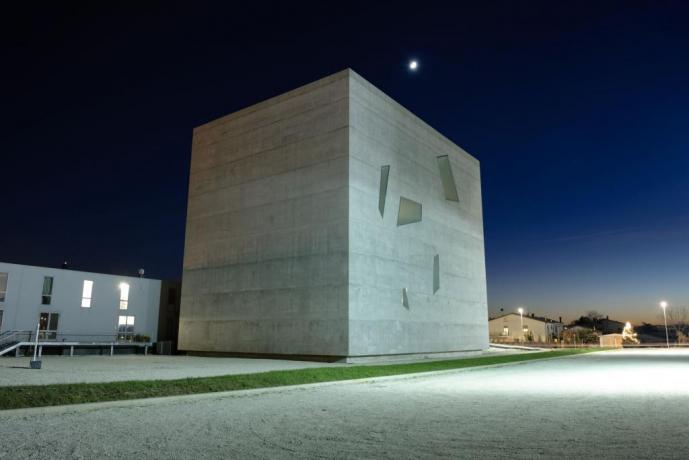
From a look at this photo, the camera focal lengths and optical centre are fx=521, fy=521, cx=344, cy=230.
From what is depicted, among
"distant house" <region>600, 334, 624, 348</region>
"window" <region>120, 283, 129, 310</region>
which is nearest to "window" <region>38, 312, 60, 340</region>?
"window" <region>120, 283, 129, 310</region>

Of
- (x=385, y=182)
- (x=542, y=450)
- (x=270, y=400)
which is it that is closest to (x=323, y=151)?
(x=385, y=182)

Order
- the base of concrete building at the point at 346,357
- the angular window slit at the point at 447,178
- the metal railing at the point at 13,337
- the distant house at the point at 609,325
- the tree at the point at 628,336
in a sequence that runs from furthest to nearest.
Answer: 1. the distant house at the point at 609,325
2. the tree at the point at 628,336
3. the angular window slit at the point at 447,178
4. the metal railing at the point at 13,337
5. the base of concrete building at the point at 346,357

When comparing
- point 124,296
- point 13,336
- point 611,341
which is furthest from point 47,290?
point 611,341

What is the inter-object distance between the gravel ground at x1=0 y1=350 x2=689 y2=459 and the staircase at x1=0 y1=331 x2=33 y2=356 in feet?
79.0

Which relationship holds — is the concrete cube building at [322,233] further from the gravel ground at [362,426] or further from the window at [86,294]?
the gravel ground at [362,426]

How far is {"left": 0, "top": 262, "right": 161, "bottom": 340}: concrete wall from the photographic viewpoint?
33281mm

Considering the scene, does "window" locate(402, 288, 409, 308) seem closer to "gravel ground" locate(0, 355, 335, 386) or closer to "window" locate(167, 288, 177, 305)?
"gravel ground" locate(0, 355, 335, 386)

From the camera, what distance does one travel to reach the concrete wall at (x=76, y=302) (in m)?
33.3

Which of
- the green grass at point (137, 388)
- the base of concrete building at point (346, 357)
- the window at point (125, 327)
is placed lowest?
the base of concrete building at point (346, 357)

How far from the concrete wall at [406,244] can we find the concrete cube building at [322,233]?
0.11 meters

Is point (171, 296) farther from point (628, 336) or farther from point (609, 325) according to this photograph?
point (609, 325)

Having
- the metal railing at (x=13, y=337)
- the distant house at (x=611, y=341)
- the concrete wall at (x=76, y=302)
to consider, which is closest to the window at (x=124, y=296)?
the concrete wall at (x=76, y=302)

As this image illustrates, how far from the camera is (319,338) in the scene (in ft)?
91.5

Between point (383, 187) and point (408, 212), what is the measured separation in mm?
3319
